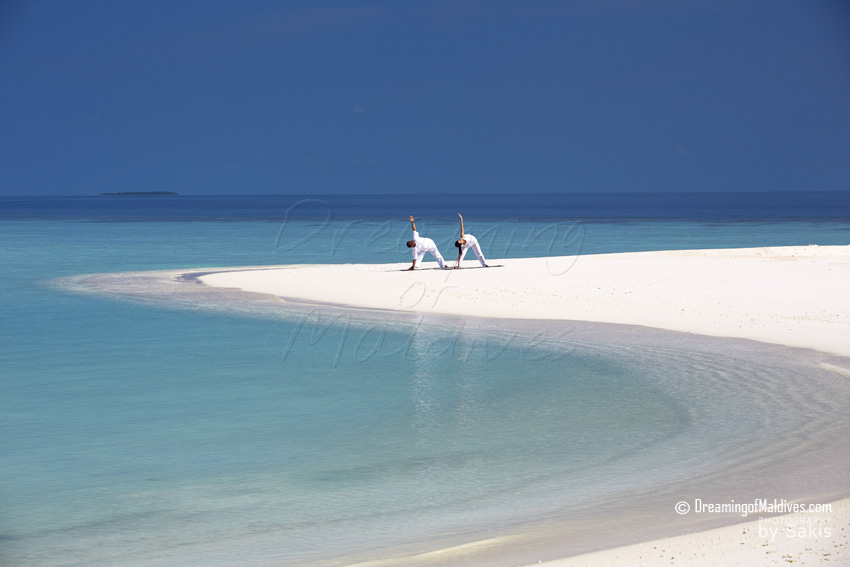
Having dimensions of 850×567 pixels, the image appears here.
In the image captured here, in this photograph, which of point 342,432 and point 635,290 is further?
point 635,290

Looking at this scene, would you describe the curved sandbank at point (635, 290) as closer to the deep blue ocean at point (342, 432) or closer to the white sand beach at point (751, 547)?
the deep blue ocean at point (342, 432)

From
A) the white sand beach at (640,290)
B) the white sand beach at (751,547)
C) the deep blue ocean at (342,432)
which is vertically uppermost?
the white sand beach at (640,290)

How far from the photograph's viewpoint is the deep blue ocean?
781 cm

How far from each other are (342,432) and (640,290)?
42.7ft

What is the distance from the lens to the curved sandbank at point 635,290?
17720 mm

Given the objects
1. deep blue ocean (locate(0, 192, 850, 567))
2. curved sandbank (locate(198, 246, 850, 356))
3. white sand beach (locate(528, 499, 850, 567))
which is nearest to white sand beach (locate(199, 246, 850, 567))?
curved sandbank (locate(198, 246, 850, 356))

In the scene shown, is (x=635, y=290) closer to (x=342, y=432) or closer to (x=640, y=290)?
(x=640, y=290)

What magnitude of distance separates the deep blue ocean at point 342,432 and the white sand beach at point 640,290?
183 cm

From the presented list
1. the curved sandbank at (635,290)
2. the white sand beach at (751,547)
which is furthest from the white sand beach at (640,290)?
the white sand beach at (751,547)

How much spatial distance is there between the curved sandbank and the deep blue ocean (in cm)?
178

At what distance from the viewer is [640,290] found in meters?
22.3

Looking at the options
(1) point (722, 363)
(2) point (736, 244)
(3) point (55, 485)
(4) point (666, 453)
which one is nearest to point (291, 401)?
(3) point (55, 485)

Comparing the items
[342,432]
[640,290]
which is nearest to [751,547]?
[342,432]

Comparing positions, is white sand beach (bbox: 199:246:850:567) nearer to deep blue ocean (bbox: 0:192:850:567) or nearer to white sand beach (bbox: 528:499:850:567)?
white sand beach (bbox: 528:499:850:567)
